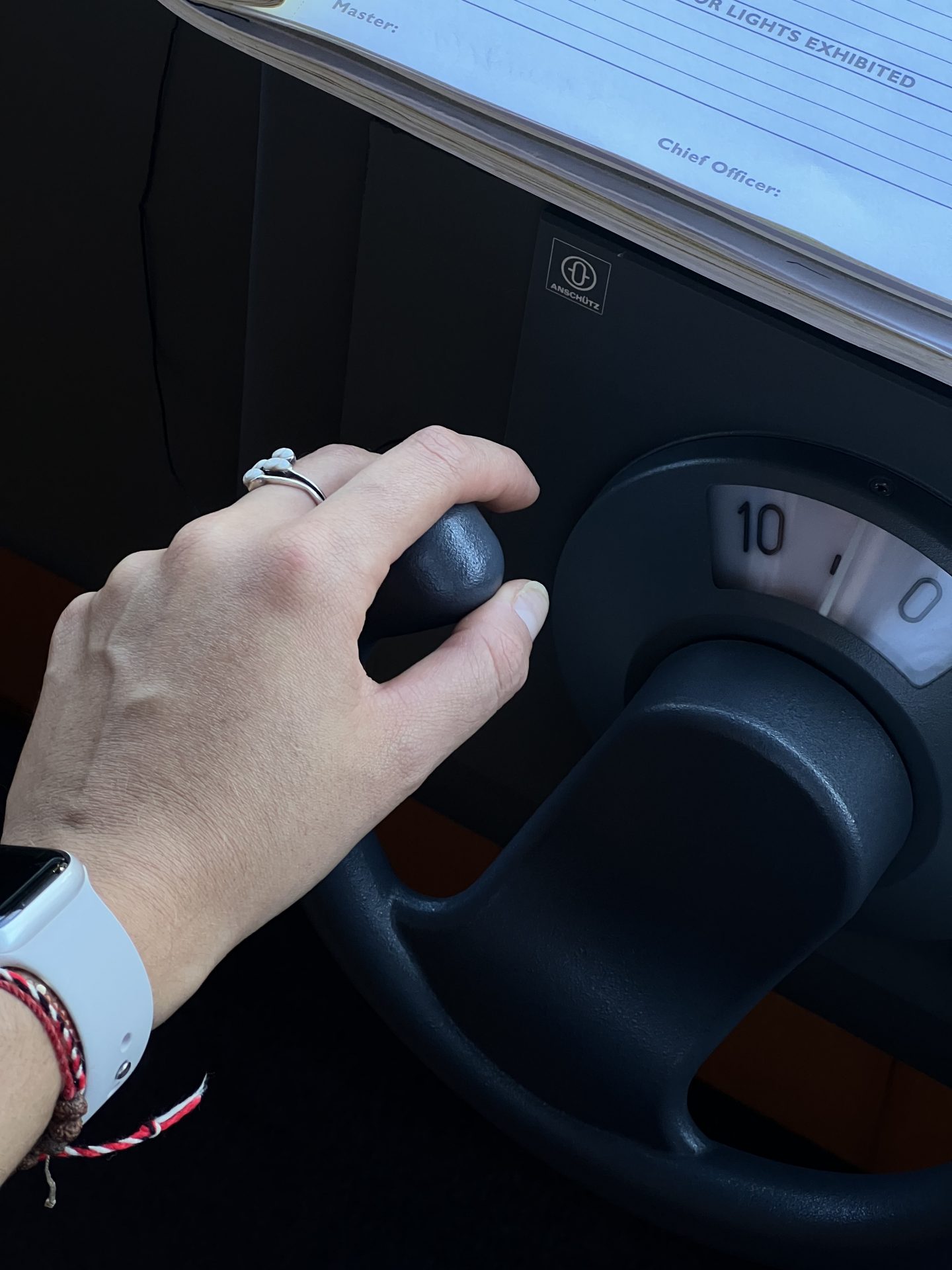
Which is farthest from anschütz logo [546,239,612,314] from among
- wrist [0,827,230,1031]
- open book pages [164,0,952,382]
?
wrist [0,827,230,1031]

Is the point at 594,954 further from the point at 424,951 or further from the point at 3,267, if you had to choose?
the point at 3,267

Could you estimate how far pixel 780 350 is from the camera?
39 cm

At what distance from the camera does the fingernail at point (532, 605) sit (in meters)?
0.45

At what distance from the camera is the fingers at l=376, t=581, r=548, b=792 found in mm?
413

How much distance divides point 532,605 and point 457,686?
53 mm

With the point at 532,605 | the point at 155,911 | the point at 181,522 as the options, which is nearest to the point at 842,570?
the point at 532,605

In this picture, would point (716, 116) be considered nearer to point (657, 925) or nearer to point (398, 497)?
point (398, 497)

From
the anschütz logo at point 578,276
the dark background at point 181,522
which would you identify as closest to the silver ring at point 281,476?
the anschütz logo at point 578,276

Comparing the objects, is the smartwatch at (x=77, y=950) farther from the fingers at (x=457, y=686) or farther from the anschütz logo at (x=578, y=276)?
the anschütz logo at (x=578, y=276)

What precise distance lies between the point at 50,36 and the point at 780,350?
22.0 inches

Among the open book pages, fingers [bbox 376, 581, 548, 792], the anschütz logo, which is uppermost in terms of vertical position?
the open book pages

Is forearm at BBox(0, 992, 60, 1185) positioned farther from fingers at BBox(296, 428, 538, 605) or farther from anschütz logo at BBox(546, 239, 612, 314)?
anschütz logo at BBox(546, 239, 612, 314)

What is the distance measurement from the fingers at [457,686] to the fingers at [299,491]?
0.06 meters

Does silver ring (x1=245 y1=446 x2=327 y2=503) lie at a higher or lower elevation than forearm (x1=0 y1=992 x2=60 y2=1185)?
higher
